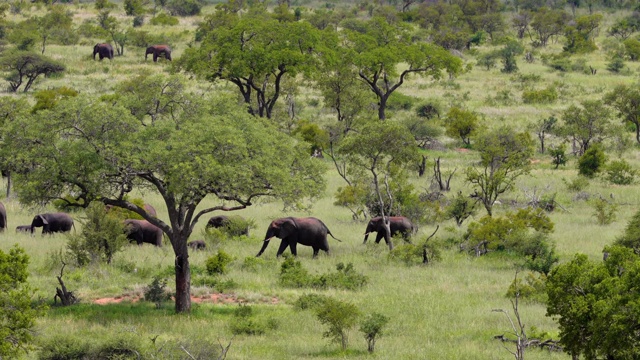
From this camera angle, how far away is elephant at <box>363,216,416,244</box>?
2967 centimetres

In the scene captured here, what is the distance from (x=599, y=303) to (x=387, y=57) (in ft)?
116

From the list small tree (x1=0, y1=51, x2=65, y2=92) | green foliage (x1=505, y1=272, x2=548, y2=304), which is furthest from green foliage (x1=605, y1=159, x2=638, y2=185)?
small tree (x1=0, y1=51, x2=65, y2=92)

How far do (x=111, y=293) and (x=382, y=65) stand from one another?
28861 millimetres

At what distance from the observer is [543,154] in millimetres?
48781

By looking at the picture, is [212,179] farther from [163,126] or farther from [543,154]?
[543,154]

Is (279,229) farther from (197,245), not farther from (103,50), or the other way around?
(103,50)

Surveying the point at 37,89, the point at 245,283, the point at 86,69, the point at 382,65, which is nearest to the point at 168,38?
the point at 86,69

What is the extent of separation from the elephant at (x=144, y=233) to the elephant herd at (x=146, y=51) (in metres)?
41.3

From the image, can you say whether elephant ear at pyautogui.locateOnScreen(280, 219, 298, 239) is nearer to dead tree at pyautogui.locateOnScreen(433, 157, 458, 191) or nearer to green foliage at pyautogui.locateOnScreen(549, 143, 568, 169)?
dead tree at pyautogui.locateOnScreen(433, 157, 458, 191)

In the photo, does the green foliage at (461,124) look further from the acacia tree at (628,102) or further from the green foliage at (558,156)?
the acacia tree at (628,102)

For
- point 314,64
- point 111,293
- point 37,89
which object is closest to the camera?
point 111,293

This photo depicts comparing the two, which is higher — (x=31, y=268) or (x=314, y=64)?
(x=314, y=64)

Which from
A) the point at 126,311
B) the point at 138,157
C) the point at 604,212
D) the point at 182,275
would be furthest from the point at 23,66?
the point at 138,157

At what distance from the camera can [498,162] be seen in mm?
35000
